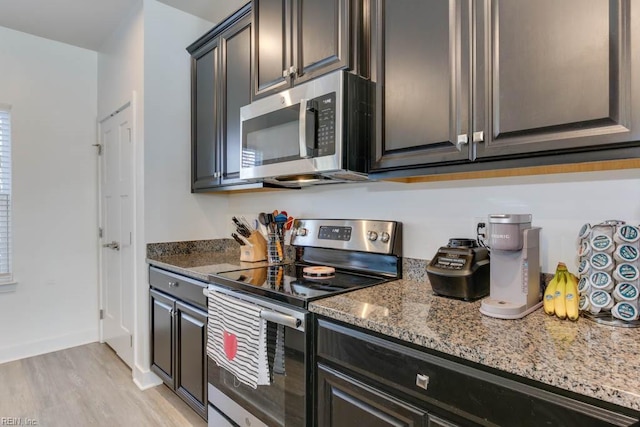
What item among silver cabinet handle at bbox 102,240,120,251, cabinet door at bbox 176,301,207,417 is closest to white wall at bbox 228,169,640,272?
cabinet door at bbox 176,301,207,417

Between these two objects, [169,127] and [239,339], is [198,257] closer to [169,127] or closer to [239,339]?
[169,127]

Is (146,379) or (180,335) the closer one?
(180,335)

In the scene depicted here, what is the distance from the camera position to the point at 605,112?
3.06 ft

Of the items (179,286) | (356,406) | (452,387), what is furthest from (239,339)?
(452,387)

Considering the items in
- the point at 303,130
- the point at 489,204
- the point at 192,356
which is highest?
the point at 303,130

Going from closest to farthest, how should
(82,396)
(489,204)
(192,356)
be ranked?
(489,204) → (192,356) → (82,396)

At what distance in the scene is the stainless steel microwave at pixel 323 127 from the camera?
1.42 m

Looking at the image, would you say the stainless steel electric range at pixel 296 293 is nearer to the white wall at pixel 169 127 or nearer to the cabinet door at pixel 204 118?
the cabinet door at pixel 204 118

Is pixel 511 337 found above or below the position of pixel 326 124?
below

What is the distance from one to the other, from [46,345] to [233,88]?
278 centimetres

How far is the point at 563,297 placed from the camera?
107 centimetres

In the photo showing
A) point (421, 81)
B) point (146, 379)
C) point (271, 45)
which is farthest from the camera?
point (146, 379)

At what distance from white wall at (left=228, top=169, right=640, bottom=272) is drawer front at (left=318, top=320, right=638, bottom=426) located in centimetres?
67

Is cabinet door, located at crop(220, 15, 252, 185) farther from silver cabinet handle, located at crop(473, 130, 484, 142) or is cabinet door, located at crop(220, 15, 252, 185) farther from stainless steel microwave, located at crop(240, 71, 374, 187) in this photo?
silver cabinet handle, located at crop(473, 130, 484, 142)
